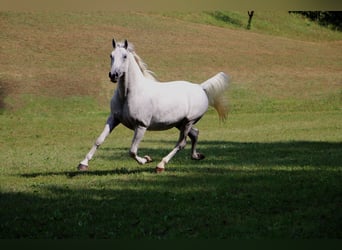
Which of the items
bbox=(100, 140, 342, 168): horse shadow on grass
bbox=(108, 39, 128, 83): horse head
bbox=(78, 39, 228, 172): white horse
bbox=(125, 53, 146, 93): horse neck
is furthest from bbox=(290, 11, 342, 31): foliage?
bbox=(108, 39, 128, 83): horse head

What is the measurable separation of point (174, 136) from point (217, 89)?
7880 mm

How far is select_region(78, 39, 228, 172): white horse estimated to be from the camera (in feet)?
29.8

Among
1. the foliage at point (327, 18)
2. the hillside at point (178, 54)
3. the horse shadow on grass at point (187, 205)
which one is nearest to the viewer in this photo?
the horse shadow on grass at point (187, 205)

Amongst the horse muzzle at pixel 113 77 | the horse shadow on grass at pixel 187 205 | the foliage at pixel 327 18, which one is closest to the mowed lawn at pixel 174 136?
the horse shadow on grass at pixel 187 205

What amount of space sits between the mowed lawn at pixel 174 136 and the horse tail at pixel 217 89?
1044 millimetres

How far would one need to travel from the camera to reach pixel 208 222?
6621 millimetres

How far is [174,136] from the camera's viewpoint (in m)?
18.4

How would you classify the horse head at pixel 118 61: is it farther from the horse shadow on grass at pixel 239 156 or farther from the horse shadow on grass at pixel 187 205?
the horse shadow on grass at pixel 239 156

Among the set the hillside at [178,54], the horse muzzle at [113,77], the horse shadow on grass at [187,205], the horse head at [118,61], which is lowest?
the hillside at [178,54]

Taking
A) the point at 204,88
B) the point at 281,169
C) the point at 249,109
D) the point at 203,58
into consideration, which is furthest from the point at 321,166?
the point at 203,58

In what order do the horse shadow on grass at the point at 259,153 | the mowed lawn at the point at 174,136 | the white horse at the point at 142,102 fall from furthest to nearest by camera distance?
the horse shadow on grass at the point at 259,153, the white horse at the point at 142,102, the mowed lawn at the point at 174,136

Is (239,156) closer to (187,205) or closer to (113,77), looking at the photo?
(113,77)

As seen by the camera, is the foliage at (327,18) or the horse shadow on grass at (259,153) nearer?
the horse shadow on grass at (259,153)

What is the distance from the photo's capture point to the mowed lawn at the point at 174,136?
679 cm
